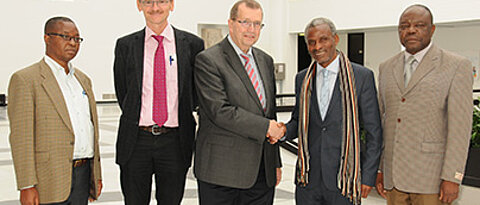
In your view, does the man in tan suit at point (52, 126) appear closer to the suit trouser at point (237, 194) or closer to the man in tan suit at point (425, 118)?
the suit trouser at point (237, 194)

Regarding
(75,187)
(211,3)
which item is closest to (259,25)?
(75,187)

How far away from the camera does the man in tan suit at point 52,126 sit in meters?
3.07

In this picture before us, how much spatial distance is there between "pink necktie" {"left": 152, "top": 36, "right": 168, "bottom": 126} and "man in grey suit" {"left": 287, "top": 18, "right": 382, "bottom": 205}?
1.05 meters

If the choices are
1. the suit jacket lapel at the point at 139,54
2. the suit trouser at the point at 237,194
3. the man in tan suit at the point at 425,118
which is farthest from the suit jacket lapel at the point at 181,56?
the man in tan suit at the point at 425,118

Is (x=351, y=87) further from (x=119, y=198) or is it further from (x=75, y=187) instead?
(x=119, y=198)

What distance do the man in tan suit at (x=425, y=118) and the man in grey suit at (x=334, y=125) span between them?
0.24m

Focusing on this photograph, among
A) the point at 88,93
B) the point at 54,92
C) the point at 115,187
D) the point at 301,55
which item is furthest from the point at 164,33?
the point at 301,55

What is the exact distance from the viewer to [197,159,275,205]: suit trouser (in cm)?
344

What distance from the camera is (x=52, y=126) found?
10.4 ft

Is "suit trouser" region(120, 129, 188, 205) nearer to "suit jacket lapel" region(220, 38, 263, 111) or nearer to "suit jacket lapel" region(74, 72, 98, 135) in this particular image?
"suit jacket lapel" region(74, 72, 98, 135)

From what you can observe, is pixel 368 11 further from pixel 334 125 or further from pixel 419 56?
pixel 334 125

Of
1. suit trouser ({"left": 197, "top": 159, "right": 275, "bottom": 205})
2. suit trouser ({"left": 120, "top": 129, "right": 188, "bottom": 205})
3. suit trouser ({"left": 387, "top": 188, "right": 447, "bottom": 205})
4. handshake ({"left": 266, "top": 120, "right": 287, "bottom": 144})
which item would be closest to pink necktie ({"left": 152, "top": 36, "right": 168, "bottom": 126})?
suit trouser ({"left": 120, "top": 129, "right": 188, "bottom": 205})

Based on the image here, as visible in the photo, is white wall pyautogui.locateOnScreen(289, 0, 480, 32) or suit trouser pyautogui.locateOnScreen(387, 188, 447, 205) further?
white wall pyautogui.locateOnScreen(289, 0, 480, 32)

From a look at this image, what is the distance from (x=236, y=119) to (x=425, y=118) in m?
1.24
